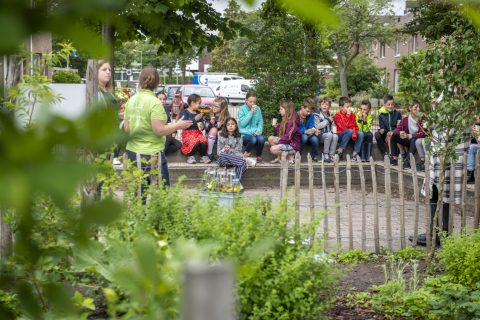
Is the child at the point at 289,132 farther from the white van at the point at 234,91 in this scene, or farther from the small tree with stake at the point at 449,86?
the white van at the point at 234,91

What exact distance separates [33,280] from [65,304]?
0.13m

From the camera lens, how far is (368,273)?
278 inches

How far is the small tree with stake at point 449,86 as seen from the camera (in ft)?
23.6

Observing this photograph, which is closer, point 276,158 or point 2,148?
point 2,148

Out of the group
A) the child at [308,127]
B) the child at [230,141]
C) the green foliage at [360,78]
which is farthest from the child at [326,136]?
the green foliage at [360,78]

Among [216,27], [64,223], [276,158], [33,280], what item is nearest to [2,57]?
[64,223]

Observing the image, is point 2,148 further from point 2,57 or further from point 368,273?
point 368,273

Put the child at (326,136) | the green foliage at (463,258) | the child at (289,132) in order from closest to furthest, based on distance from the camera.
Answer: the green foliage at (463,258) < the child at (289,132) < the child at (326,136)

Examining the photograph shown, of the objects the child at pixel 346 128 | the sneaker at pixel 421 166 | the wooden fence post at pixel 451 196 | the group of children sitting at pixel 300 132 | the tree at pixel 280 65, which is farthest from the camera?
the tree at pixel 280 65

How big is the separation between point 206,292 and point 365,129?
48.4 feet

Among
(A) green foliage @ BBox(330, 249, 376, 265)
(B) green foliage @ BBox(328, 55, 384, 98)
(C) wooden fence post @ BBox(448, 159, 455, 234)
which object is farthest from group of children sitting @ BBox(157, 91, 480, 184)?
(B) green foliage @ BBox(328, 55, 384, 98)

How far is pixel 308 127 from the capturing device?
14.7 metres

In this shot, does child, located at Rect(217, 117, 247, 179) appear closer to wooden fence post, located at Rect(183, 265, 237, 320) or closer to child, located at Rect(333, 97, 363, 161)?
child, located at Rect(333, 97, 363, 161)

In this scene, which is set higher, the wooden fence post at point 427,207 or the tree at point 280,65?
the tree at point 280,65
